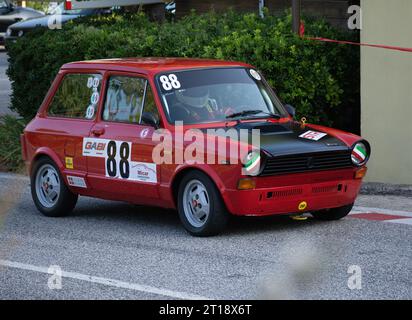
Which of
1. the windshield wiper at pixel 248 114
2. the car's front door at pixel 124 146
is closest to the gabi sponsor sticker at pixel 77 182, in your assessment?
the car's front door at pixel 124 146

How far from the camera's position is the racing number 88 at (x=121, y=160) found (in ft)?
35.3

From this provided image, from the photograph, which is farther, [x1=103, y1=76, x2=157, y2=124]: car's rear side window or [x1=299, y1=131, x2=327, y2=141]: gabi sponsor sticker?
[x1=103, y1=76, x2=157, y2=124]: car's rear side window

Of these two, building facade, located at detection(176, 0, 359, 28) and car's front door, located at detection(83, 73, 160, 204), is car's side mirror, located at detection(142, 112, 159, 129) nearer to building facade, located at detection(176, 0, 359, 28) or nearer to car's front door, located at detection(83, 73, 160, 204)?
car's front door, located at detection(83, 73, 160, 204)

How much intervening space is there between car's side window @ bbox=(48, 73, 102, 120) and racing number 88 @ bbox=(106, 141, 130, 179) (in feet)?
1.90

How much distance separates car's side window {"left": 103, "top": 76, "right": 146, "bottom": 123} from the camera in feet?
35.8

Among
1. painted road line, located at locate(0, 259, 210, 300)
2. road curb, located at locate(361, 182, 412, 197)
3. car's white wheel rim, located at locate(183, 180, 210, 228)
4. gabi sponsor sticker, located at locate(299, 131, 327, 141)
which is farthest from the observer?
road curb, located at locate(361, 182, 412, 197)

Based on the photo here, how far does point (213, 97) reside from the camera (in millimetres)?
10805

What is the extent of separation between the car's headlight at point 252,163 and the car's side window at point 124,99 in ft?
4.95

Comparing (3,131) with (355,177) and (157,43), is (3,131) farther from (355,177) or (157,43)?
(355,177)

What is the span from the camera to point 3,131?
16.6 metres

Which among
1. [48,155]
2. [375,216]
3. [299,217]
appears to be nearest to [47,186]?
[48,155]

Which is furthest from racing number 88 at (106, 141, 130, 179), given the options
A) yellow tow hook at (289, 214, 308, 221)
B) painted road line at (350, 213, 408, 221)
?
painted road line at (350, 213, 408, 221)

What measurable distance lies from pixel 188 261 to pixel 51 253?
4.10 feet
